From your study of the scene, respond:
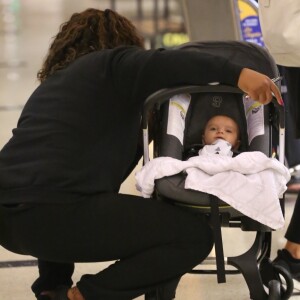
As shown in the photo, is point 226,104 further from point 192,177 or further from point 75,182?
point 75,182

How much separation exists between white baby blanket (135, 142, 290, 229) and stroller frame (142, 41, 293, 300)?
0.17ft

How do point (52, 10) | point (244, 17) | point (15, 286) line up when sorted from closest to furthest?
point (15, 286), point (244, 17), point (52, 10)

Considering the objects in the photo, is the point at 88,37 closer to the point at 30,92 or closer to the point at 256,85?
the point at 256,85

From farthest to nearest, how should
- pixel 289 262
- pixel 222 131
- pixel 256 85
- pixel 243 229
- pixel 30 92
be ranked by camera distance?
1. pixel 30 92
2. pixel 289 262
3. pixel 222 131
4. pixel 243 229
5. pixel 256 85

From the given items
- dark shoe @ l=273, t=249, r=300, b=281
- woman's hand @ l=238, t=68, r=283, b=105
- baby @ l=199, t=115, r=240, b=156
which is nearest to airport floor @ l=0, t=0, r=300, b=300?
dark shoe @ l=273, t=249, r=300, b=281

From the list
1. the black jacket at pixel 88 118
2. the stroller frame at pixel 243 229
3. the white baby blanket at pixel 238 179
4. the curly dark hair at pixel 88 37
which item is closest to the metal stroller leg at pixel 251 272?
the stroller frame at pixel 243 229

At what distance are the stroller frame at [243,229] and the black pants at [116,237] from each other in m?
0.06

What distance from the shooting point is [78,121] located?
8.72 ft

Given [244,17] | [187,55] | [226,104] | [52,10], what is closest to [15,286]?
[226,104]

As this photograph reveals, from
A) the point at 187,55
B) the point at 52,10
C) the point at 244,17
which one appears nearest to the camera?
the point at 187,55

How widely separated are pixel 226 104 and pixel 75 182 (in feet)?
2.78

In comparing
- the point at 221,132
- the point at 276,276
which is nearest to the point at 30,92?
the point at 221,132

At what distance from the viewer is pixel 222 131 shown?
3.12 m

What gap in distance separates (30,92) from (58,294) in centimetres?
480
